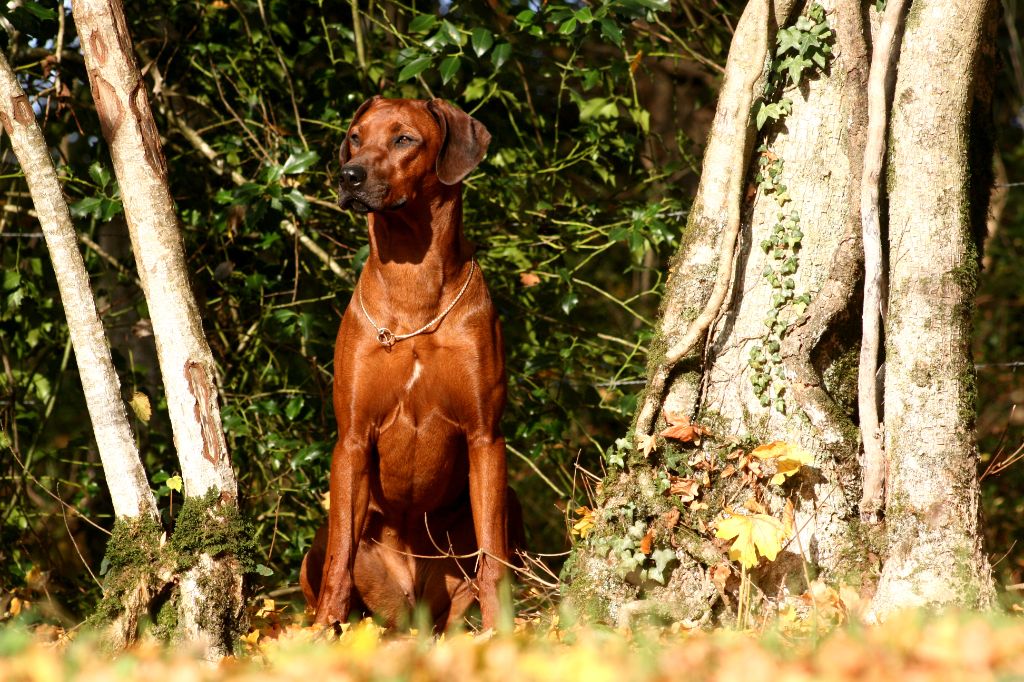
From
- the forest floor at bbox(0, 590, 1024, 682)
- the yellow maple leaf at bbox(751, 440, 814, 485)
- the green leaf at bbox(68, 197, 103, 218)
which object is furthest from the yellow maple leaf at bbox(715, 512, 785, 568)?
the green leaf at bbox(68, 197, 103, 218)

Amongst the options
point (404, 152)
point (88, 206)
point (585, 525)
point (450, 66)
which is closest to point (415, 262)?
point (404, 152)

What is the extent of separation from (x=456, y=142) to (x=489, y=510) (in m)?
1.40

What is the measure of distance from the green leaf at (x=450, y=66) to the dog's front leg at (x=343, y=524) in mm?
1598

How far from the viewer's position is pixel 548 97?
6836 mm

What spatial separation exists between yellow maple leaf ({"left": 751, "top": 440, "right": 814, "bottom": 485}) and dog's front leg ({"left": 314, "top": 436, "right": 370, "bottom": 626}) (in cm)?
146

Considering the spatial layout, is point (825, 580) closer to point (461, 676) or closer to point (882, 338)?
point (882, 338)

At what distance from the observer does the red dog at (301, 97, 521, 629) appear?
3986 mm

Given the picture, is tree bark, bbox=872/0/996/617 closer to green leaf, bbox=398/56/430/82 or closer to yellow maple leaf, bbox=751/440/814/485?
yellow maple leaf, bbox=751/440/814/485

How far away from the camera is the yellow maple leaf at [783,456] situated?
144 inches

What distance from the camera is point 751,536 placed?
3.57 m

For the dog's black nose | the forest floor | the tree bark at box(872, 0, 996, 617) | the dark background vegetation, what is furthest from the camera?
the dark background vegetation

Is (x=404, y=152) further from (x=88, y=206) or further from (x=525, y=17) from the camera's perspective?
(x=88, y=206)

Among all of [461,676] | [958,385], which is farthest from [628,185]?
[461,676]

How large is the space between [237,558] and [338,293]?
215 centimetres
